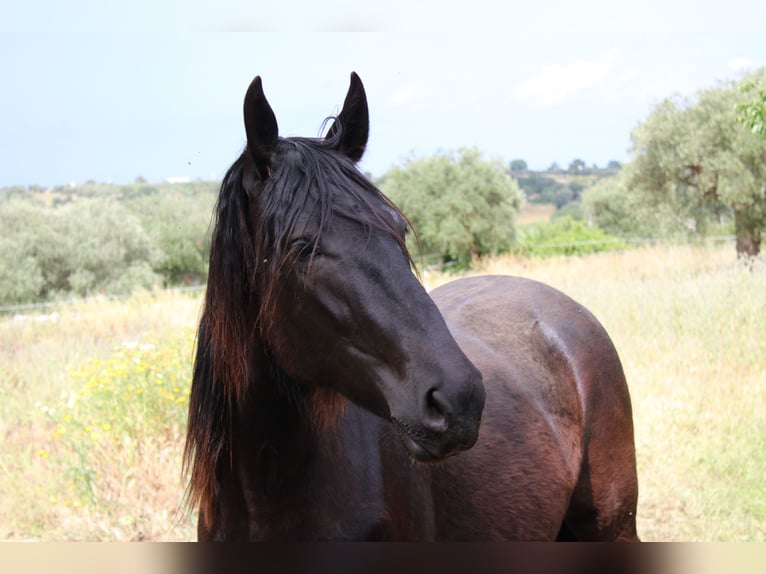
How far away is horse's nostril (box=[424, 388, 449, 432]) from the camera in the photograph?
3.59 feet

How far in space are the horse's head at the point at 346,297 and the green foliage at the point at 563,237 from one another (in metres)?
17.9

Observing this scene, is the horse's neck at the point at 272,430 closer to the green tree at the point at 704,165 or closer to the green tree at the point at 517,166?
the green tree at the point at 704,165

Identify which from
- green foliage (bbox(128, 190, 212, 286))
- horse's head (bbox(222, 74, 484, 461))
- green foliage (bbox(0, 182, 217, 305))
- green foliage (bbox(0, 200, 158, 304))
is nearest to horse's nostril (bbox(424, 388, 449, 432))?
horse's head (bbox(222, 74, 484, 461))

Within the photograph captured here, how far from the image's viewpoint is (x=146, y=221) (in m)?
13.3

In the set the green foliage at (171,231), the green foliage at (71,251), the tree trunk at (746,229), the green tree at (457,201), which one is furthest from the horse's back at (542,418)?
the green tree at (457,201)

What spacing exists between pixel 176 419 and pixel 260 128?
3.10 meters

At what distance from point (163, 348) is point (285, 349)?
3.33 m

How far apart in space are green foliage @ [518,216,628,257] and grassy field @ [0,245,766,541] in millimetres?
13375

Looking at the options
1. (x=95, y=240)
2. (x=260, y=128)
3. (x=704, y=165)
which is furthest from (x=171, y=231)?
(x=260, y=128)

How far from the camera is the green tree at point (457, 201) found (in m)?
17.4

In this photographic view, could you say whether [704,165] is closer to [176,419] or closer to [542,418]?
[176,419]

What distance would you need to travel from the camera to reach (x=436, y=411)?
1116 mm

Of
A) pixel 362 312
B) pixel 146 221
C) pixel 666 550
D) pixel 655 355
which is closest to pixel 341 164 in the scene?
pixel 362 312

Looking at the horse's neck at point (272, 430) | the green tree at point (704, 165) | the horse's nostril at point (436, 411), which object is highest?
the green tree at point (704, 165)
